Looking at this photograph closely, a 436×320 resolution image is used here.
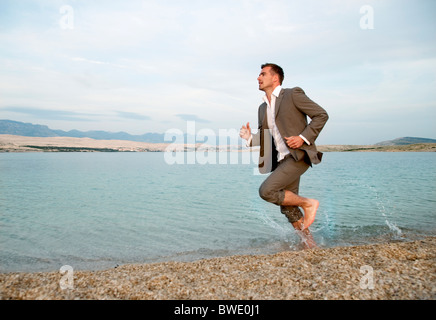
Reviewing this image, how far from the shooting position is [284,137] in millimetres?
5496

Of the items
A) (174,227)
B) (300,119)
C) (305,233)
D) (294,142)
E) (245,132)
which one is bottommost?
(174,227)

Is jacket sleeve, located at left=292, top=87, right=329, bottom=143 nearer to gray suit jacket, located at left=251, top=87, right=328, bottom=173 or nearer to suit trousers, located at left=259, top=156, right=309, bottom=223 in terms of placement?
gray suit jacket, located at left=251, top=87, right=328, bottom=173

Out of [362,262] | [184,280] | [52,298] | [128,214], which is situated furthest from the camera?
[128,214]

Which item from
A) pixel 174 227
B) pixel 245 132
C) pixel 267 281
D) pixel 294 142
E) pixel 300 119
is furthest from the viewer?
pixel 174 227

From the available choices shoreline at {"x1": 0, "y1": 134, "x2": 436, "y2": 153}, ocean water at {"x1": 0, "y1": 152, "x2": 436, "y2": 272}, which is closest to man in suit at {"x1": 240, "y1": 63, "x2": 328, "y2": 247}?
ocean water at {"x1": 0, "y1": 152, "x2": 436, "y2": 272}

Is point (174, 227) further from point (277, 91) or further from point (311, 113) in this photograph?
point (311, 113)

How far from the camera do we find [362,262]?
15.7 ft

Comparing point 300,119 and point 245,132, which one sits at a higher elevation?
point 300,119

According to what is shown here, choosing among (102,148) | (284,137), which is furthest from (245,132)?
(102,148)

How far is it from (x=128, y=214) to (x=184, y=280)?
8612 millimetres

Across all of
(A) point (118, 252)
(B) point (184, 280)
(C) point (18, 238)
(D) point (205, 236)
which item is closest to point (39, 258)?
(A) point (118, 252)

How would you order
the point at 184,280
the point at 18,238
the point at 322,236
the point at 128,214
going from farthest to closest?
1. the point at 128,214
2. the point at 18,238
3. the point at 322,236
4. the point at 184,280

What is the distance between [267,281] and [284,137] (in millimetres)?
2387
